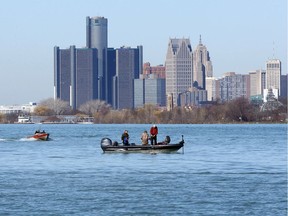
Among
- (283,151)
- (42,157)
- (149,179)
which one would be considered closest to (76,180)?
(149,179)

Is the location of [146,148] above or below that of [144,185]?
above

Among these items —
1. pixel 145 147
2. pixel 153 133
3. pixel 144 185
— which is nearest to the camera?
pixel 144 185

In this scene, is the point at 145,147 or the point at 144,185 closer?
the point at 144,185

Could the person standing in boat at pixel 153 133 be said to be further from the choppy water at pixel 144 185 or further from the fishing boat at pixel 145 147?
the choppy water at pixel 144 185

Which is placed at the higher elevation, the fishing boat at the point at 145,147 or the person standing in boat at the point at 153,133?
the person standing in boat at the point at 153,133

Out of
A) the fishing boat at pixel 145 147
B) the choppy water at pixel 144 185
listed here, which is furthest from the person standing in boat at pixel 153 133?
the choppy water at pixel 144 185

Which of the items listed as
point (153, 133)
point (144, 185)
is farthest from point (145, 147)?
point (144, 185)

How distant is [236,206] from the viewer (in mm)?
36188

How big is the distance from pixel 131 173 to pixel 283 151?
22550mm

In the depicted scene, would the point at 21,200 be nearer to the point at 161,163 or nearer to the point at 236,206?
the point at 236,206

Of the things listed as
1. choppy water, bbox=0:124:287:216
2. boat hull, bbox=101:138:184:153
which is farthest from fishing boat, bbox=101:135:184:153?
choppy water, bbox=0:124:287:216

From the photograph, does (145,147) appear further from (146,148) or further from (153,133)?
(153,133)

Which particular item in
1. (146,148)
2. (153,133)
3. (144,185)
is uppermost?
(153,133)

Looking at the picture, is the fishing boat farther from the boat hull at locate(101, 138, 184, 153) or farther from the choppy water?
the choppy water
